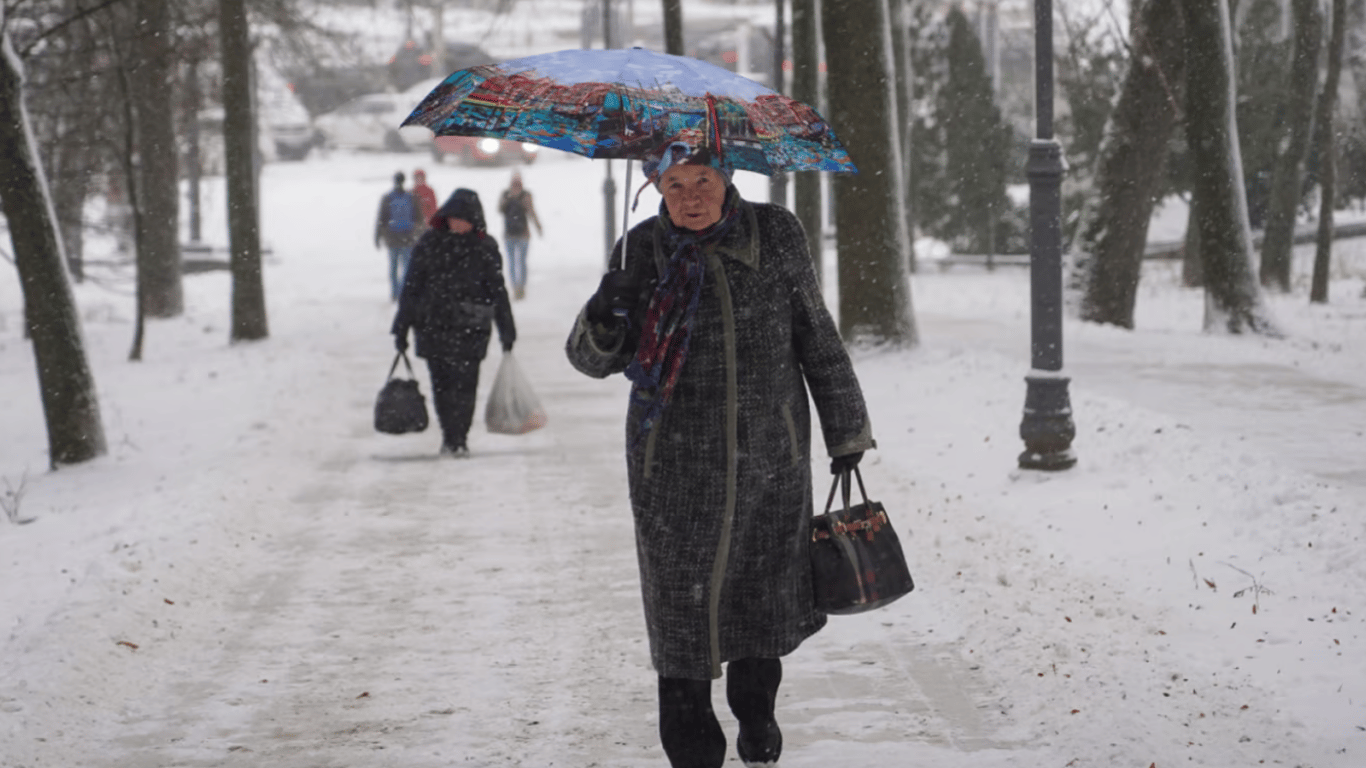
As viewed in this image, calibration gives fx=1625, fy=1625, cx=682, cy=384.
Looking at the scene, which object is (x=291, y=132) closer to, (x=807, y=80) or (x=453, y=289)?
(x=807, y=80)

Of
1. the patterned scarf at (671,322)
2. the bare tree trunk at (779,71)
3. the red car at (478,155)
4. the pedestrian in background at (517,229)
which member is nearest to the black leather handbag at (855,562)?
the patterned scarf at (671,322)

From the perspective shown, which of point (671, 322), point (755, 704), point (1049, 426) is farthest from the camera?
point (1049, 426)

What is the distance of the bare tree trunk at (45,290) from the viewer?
10.6m

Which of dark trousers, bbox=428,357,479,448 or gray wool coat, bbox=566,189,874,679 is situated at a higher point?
gray wool coat, bbox=566,189,874,679

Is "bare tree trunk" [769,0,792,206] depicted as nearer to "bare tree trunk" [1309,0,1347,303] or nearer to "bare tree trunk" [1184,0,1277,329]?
"bare tree trunk" [1184,0,1277,329]

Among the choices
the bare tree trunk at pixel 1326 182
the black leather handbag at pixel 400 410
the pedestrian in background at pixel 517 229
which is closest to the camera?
the black leather handbag at pixel 400 410

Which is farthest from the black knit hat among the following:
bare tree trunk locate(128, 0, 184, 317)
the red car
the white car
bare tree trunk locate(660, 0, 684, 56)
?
the white car

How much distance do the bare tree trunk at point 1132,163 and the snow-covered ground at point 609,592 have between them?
4270 millimetres

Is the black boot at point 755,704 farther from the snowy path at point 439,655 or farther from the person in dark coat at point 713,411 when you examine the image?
the snowy path at point 439,655

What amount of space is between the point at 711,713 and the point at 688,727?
0.09 metres

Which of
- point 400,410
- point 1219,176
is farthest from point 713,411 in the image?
point 1219,176

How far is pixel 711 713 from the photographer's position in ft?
14.8

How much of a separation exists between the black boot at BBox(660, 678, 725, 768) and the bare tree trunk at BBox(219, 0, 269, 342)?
1557 cm

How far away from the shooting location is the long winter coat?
10.7m
